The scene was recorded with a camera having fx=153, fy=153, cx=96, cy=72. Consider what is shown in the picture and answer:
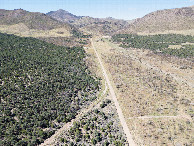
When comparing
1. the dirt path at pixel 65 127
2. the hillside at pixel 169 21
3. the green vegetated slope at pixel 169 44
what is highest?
the hillside at pixel 169 21

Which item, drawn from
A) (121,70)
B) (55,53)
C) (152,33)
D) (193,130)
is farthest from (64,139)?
(152,33)

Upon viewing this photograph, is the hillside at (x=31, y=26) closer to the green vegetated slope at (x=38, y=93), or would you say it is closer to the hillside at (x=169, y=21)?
the hillside at (x=169, y=21)

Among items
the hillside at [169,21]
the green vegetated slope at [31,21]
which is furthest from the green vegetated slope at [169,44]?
the green vegetated slope at [31,21]

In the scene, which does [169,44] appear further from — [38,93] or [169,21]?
[38,93]

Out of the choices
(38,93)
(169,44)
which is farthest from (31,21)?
(38,93)

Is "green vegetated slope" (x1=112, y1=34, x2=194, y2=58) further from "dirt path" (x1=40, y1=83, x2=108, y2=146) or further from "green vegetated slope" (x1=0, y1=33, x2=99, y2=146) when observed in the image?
"dirt path" (x1=40, y1=83, x2=108, y2=146)

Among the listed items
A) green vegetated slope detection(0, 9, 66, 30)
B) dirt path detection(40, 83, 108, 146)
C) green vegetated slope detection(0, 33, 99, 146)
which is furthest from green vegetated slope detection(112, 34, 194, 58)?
green vegetated slope detection(0, 9, 66, 30)
